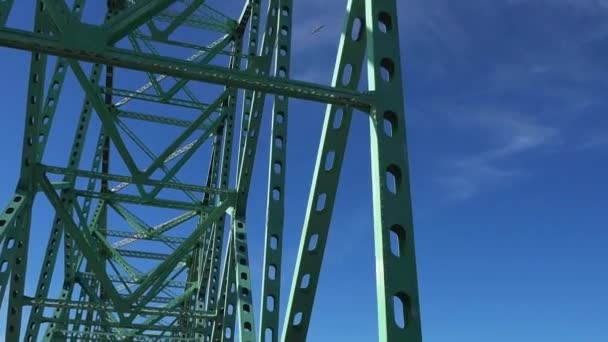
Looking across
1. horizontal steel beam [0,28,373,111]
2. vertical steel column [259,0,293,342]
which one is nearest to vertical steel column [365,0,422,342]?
horizontal steel beam [0,28,373,111]

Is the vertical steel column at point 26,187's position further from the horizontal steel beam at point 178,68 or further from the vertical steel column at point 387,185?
the vertical steel column at point 387,185

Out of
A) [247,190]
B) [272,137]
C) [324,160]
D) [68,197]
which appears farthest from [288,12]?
[68,197]

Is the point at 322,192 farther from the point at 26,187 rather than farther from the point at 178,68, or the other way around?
the point at 26,187

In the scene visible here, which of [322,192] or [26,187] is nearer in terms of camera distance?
[322,192]

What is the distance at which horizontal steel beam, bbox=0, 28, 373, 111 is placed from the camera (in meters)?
7.18

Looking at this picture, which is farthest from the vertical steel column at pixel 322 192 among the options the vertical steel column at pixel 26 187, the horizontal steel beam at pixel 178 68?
the vertical steel column at pixel 26 187

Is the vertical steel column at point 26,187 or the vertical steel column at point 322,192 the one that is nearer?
the vertical steel column at point 322,192

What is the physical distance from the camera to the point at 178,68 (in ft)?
25.0

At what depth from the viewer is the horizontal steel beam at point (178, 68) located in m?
7.18

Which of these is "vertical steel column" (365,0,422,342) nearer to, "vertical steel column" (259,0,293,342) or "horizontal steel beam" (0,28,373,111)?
"horizontal steel beam" (0,28,373,111)

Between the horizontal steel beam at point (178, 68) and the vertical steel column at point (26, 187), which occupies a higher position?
the vertical steel column at point (26, 187)

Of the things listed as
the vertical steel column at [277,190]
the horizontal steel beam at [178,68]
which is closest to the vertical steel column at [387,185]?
the horizontal steel beam at [178,68]

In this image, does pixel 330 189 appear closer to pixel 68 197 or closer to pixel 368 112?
pixel 368 112

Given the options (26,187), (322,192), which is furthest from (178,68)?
(26,187)
